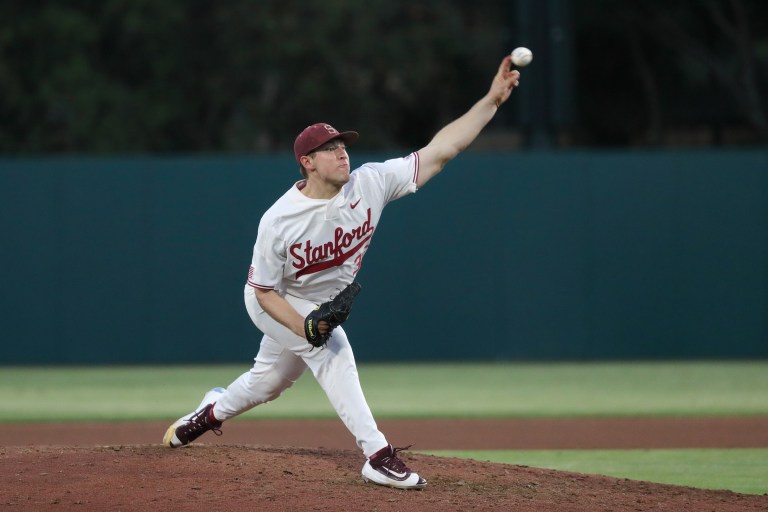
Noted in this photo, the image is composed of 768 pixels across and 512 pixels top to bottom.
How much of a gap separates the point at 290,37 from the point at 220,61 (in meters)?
1.69

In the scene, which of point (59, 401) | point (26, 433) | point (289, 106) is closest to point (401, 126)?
point (289, 106)

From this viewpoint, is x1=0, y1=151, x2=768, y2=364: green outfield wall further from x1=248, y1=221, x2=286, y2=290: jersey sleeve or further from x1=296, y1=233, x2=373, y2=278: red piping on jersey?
x1=248, y1=221, x2=286, y2=290: jersey sleeve

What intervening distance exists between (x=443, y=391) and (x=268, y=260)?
6.44 metres

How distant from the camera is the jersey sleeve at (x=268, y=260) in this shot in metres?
5.84

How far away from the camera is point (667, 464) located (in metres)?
7.57

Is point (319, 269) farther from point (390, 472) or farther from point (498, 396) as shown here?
point (498, 396)

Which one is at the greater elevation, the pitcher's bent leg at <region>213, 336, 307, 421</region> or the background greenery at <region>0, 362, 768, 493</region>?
the pitcher's bent leg at <region>213, 336, 307, 421</region>

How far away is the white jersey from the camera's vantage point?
19.2ft

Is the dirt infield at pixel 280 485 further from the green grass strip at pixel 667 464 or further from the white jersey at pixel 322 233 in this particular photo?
the white jersey at pixel 322 233

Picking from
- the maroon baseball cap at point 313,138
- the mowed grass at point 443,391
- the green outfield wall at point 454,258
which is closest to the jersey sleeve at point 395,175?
the maroon baseball cap at point 313,138

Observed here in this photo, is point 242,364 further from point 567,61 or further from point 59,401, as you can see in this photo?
point 567,61

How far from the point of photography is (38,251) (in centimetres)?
1458

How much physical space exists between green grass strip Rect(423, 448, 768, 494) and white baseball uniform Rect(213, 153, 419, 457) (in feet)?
6.57

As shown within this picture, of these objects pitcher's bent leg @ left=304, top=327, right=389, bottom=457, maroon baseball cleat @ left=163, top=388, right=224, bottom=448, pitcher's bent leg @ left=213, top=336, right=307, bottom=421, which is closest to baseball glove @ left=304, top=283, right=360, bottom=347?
pitcher's bent leg @ left=304, top=327, right=389, bottom=457
